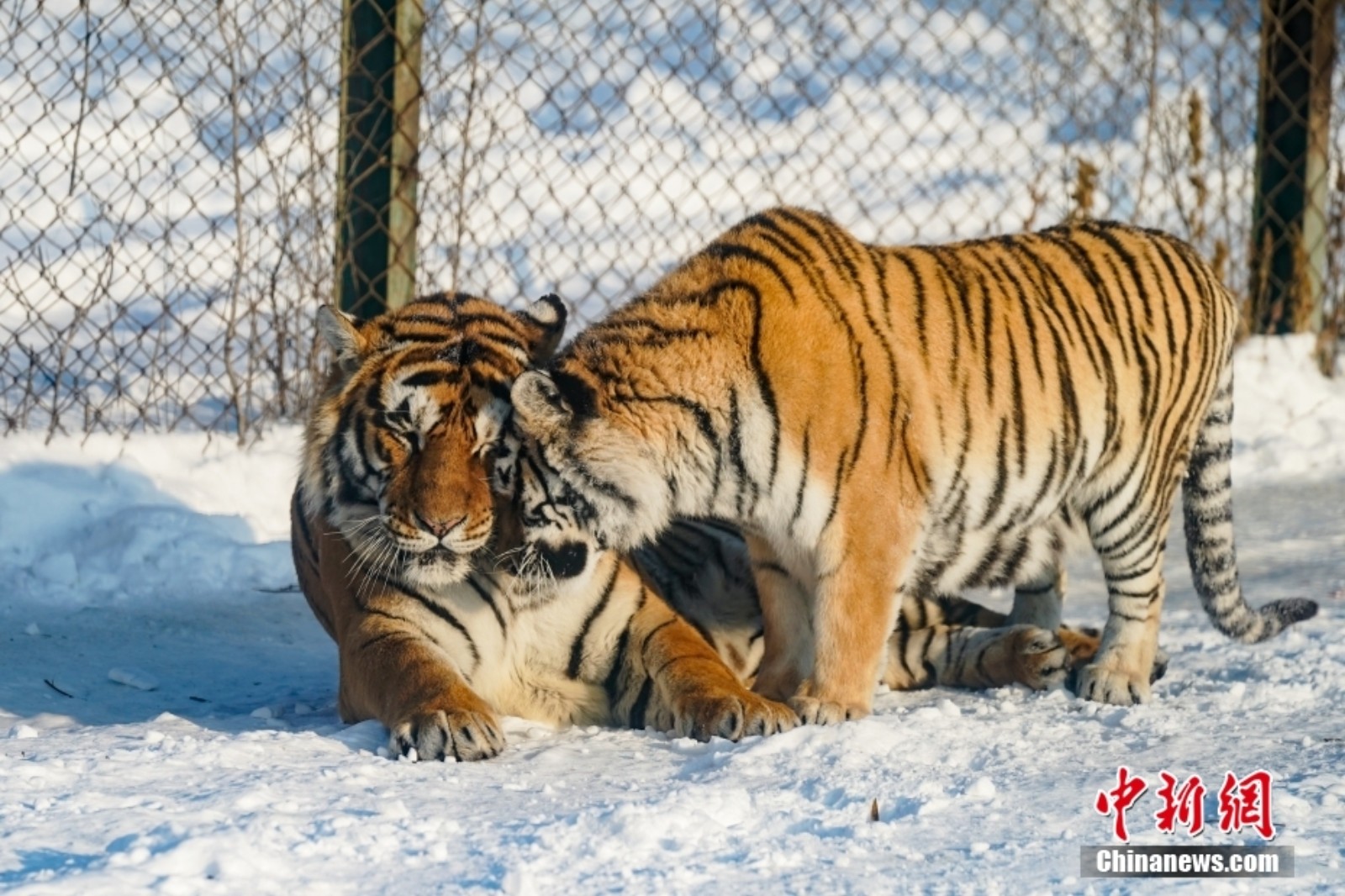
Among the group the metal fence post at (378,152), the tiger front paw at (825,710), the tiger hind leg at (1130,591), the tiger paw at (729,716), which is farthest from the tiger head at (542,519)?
the metal fence post at (378,152)

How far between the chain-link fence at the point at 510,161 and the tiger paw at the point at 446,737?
2.89 m

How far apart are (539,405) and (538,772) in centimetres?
70

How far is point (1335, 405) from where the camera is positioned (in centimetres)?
683

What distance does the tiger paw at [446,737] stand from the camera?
10.7 ft

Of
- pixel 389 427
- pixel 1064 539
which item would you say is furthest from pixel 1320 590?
pixel 389 427

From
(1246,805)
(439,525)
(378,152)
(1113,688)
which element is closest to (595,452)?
(439,525)

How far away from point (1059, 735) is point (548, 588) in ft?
3.41

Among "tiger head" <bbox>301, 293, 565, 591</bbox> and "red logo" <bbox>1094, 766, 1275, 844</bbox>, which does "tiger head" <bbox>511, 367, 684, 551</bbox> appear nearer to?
"tiger head" <bbox>301, 293, 565, 591</bbox>

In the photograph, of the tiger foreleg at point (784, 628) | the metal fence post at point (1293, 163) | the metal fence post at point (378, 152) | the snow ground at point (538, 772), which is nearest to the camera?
the snow ground at point (538, 772)

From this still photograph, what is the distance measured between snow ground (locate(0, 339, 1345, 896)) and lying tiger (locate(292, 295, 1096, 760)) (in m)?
0.11

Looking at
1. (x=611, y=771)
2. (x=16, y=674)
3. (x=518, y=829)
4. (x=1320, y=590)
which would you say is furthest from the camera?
(x=1320, y=590)

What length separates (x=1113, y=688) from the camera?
153 inches

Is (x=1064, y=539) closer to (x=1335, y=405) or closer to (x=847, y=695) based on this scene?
(x=847, y=695)

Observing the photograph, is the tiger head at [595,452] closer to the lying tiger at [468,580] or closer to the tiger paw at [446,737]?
the lying tiger at [468,580]
